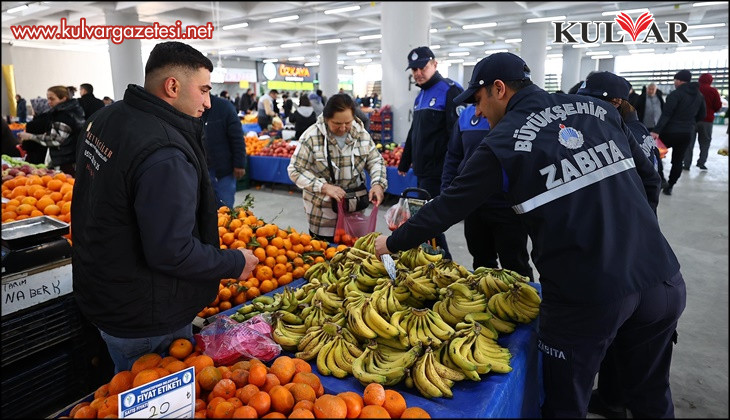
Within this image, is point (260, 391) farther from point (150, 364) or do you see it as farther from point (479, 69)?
point (479, 69)

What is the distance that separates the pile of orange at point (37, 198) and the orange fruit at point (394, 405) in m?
2.68

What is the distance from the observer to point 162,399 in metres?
1.35

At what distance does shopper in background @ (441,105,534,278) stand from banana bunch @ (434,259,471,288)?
742 mm

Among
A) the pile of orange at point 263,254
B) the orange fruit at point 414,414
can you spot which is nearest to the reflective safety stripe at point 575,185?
the orange fruit at point 414,414

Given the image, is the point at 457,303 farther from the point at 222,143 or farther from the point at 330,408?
the point at 222,143

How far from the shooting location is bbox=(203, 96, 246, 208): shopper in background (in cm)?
492

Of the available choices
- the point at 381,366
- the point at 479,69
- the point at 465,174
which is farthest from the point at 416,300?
the point at 479,69

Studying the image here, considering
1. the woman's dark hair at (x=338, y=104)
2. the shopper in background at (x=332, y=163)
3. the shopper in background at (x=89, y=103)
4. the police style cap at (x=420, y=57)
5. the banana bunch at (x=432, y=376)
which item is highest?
the police style cap at (x=420, y=57)

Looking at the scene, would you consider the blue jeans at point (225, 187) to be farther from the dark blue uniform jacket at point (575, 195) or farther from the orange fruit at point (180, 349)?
the dark blue uniform jacket at point (575, 195)

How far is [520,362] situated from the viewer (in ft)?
6.31

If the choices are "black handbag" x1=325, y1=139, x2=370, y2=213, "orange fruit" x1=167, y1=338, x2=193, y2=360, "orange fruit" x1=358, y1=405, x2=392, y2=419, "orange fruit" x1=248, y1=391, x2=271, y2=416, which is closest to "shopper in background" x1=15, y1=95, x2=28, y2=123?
"black handbag" x1=325, y1=139, x2=370, y2=213

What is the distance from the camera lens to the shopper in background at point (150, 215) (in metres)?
1.53

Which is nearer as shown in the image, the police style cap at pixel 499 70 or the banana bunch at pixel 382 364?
the banana bunch at pixel 382 364

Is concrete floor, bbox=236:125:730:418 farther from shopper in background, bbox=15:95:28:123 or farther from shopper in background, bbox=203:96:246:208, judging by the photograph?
shopper in background, bbox=15:95:28:123
